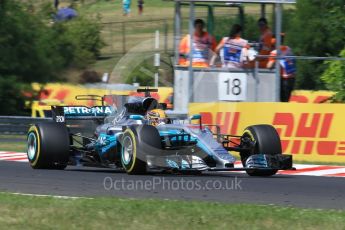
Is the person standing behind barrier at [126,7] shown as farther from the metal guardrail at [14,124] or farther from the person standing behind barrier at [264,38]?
the person standing behind barrier at [264,38]

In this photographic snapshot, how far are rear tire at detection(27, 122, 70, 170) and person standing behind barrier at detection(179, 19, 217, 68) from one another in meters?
5.39

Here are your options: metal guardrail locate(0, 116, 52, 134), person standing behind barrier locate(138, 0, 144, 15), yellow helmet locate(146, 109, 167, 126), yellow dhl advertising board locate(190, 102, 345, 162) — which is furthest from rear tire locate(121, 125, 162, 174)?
person standing behind barrier locate(138, 0, 144, 15)

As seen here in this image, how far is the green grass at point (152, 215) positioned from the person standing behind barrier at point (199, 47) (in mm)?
9035

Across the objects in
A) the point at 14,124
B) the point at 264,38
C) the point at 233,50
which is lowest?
the point at 14,124

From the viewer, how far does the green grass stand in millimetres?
6930

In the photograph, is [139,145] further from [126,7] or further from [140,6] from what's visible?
[126,7]

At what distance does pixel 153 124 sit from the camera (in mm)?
11773

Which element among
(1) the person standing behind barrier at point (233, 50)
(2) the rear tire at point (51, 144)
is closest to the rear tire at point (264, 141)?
(2) the rear tire at point (51, 144)

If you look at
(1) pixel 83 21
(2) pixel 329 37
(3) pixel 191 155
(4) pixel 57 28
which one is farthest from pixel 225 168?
(1) pixel 83 21

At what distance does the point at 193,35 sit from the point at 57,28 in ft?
55.9

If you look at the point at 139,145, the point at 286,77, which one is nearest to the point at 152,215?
the point at 139,145

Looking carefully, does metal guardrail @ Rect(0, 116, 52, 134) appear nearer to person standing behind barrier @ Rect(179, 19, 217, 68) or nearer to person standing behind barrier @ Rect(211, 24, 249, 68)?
person standing behind barrier @ Rect(179, 19, 217, 68)

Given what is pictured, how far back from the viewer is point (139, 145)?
35.0 ft

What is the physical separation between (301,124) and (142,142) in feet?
18.6
